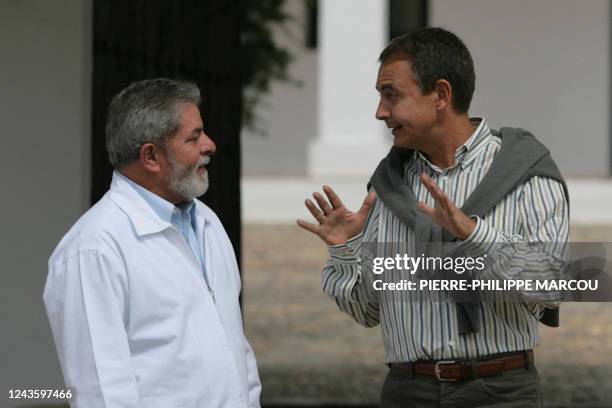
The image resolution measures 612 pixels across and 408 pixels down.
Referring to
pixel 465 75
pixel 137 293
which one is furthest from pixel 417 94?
pixel 137 293

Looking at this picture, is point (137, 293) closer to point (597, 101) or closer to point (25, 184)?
point (25, 184)

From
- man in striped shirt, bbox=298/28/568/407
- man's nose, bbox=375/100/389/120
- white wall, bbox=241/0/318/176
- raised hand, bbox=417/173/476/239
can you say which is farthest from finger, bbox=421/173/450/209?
white wall, bbox=241/0/318/176

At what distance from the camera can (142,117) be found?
3332mm

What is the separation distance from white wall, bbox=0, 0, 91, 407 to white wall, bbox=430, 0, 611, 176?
53.4 ft

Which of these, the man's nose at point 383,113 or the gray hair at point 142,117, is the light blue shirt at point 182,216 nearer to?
the gray hair at point 142,117

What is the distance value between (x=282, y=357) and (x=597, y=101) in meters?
12.5

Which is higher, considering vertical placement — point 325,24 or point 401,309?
point 325,24

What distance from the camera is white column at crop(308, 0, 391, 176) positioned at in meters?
18.7

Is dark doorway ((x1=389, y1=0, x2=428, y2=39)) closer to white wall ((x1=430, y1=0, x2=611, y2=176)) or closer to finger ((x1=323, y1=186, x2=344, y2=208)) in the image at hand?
white wall ((x1=430, y1=0, x2=611, y2=176))

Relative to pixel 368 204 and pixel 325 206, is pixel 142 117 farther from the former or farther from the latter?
pixel 368 204

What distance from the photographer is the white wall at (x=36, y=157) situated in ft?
17.9

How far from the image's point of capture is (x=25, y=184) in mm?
5508

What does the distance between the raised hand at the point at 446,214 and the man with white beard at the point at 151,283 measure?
557 mm

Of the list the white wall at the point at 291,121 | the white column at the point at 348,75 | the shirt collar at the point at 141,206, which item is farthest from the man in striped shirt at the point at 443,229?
the white wall at the point at 291,121
